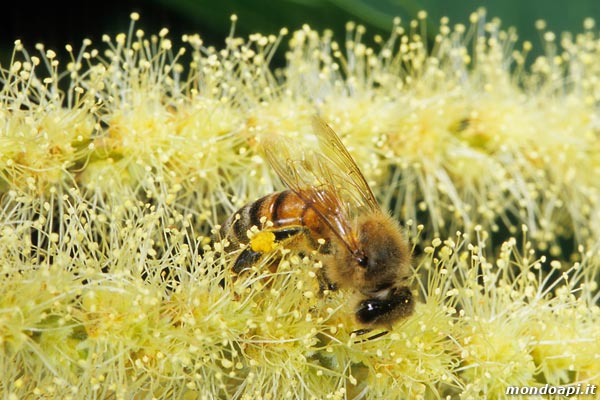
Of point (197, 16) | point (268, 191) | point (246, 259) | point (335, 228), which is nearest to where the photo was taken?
point (335, 228)

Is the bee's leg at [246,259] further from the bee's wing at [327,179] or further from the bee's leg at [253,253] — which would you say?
the bee's wing at [327,179]

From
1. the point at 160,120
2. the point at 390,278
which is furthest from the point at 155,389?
the point at 160,120

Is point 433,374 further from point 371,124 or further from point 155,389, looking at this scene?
point 371,124

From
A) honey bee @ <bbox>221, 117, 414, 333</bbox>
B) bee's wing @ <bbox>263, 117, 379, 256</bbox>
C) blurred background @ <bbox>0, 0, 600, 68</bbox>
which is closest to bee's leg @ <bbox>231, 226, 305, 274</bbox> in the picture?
honey bee @ <bbox>221, 117, 414, 333</bbox>

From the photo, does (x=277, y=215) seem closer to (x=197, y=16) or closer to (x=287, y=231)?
(x=287, y=231)

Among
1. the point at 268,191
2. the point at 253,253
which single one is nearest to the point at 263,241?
the point at 253,253

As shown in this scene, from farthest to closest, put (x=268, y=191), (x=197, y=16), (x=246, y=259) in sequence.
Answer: (x=197, y=16) → (x=268, y=191) → (x=246, y=259)
